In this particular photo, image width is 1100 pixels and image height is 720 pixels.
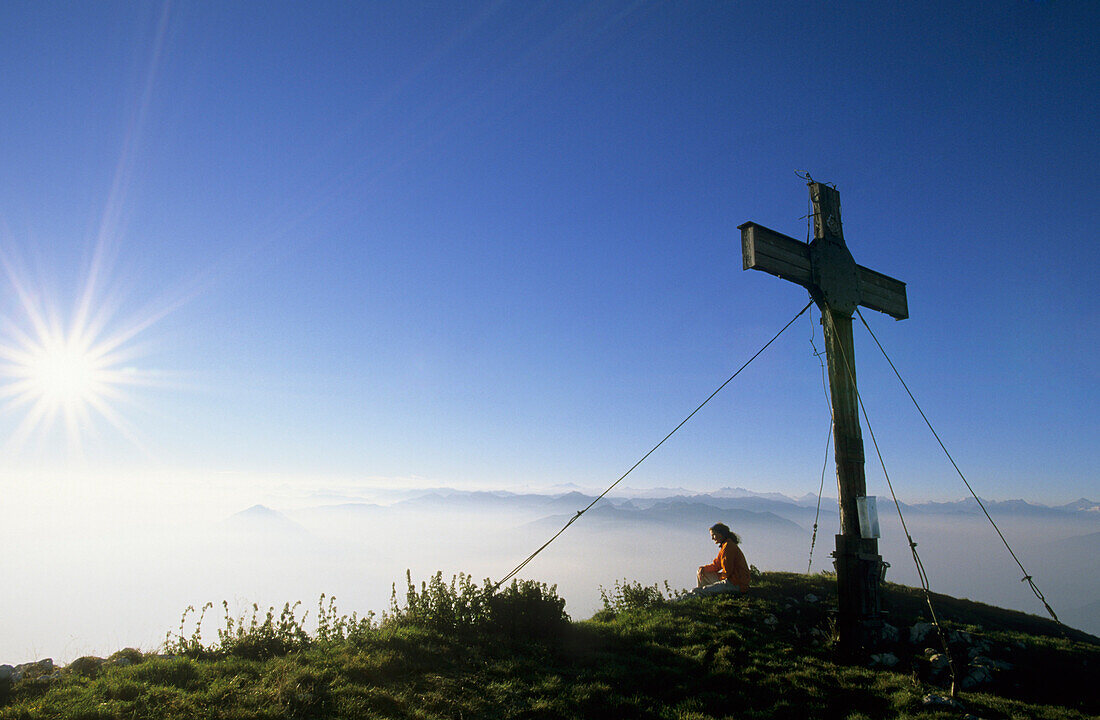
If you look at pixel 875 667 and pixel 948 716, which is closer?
pixel 948 716

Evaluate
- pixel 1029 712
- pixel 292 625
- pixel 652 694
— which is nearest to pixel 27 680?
pixel 292 625

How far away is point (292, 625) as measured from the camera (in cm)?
777

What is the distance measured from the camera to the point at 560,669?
7.16 m

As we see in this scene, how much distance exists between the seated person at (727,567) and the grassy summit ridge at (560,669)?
2.24 feet

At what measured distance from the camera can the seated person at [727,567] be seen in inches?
428

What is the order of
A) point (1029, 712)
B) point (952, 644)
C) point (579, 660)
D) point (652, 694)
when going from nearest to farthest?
point (1029, 712), point (652, 694), point (579, 660), point (952, 644)

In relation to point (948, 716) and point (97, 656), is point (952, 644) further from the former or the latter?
point (97, 656)

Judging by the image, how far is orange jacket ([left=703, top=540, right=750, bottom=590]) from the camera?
35.6 ft

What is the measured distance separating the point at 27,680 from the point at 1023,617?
1713 centimetres

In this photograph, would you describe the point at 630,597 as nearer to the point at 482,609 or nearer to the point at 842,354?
the point at 482,609

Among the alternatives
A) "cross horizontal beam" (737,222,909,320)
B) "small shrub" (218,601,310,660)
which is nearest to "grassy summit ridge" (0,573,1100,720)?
"small shrub" (218,601,310,660)

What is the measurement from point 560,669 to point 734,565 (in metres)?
5.29

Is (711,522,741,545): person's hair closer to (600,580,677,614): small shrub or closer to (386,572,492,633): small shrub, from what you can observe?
(600,580,677,614): small shrub

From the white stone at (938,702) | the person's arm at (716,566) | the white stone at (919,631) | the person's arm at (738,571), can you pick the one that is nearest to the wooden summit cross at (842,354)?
the white stone at (919,631)
